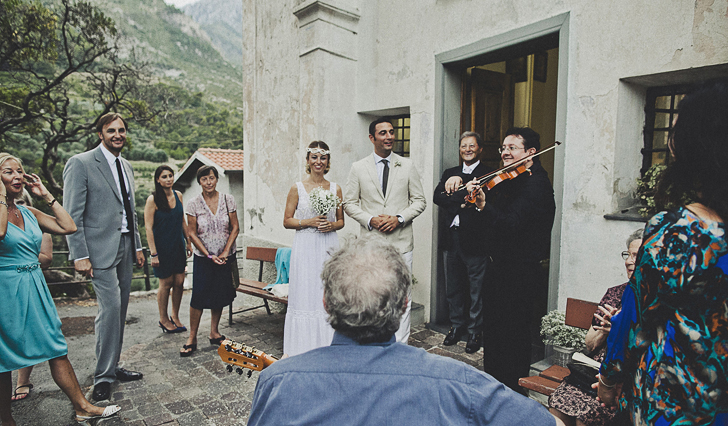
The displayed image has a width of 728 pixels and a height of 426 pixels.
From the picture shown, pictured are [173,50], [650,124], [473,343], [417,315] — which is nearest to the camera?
[650,124]

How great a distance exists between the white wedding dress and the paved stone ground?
596 mm

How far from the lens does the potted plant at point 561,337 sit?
366 cm

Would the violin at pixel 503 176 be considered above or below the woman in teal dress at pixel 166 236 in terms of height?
above

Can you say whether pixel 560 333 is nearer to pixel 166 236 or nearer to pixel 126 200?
pixel 126 200

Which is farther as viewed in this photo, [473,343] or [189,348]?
[189,348]

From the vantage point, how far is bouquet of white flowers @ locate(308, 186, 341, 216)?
4480 mm

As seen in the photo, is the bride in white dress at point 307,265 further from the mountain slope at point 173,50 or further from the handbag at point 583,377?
the mountain slope at point 173,50

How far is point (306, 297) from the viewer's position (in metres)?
4.43

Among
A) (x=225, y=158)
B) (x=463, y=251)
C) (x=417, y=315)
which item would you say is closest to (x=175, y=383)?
(x=417, y=315)

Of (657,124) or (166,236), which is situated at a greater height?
(657,124)

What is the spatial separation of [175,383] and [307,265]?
5.57ft

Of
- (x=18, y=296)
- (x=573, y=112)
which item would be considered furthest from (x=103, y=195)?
(x=573, y=112)

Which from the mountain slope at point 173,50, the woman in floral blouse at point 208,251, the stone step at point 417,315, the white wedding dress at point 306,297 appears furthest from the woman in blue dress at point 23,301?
the mountain slope at point 173,50

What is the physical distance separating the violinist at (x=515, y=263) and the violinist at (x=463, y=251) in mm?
1056
